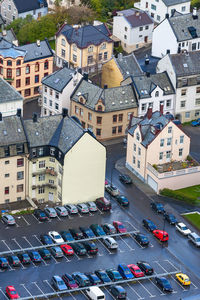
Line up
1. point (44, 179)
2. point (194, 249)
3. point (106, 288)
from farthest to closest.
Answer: point (44, 179) < point (194, 249) < point (106, 288)

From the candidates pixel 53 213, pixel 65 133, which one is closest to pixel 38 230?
pixel 53 213

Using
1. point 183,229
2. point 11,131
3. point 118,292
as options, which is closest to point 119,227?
point 183,229

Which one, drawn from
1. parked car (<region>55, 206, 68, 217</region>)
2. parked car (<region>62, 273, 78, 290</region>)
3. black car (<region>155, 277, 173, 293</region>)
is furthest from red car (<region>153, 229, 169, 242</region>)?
parked car (<region>62, 273, 78, 290</region>)

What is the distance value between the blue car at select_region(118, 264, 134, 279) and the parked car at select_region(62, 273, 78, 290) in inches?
353

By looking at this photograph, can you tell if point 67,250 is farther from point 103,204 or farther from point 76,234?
point 103,204

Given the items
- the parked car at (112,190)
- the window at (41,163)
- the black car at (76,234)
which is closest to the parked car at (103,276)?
the black car at (76,234)

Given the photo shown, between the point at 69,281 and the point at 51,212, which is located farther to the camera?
the point at 51,212

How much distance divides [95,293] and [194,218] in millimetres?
35245

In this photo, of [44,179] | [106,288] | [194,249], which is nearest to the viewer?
[106,288]

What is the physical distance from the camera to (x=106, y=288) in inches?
6609

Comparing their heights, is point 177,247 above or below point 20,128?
below

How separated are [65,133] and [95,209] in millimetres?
15853

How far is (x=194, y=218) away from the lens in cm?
19112

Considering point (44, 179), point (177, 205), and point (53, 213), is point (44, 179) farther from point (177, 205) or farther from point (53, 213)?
point (177, 205)
